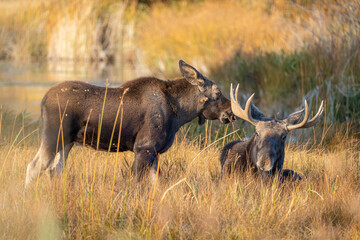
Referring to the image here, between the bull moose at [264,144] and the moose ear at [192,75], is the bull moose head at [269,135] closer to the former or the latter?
the bull moose at [264,144]

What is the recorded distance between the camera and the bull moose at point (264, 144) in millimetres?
5156

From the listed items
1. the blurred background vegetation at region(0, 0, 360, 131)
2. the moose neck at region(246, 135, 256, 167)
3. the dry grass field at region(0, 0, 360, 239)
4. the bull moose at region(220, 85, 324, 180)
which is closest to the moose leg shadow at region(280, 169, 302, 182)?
the bull moose at region(220, 85, 324, 180)

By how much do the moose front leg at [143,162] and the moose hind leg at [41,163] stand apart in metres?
0.77

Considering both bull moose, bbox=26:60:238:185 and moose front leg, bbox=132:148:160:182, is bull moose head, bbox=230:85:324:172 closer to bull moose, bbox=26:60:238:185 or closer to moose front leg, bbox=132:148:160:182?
bull moose, bbox=26:60:238:185

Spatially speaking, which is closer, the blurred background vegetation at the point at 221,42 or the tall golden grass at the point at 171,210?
the tall golden grass at the point at 171,210

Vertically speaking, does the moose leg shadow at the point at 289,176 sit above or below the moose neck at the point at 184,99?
below

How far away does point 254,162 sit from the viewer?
18.3 feet

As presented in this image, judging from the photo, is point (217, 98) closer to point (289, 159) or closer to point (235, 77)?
point (289, 159)

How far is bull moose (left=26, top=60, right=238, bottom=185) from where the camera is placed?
5011 mm

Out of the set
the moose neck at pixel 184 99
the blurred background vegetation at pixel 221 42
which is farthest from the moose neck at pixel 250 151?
the blurred background vegetation at pixel 221 42

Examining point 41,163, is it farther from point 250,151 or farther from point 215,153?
point 215,153

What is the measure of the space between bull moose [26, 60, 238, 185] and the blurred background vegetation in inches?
98.3

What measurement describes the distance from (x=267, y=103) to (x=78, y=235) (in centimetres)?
801

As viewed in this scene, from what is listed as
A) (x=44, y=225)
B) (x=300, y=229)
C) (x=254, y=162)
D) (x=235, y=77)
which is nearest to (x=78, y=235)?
(x=44, y=225)
